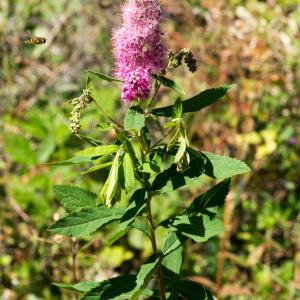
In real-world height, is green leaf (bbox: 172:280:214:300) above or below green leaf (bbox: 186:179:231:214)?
below

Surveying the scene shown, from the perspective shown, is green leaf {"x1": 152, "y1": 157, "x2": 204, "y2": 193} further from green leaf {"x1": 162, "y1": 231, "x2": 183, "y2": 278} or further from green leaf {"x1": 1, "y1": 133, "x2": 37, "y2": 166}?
green leaf {"x1": 1, "y1": 133, "x2": 37, "y2": 166}

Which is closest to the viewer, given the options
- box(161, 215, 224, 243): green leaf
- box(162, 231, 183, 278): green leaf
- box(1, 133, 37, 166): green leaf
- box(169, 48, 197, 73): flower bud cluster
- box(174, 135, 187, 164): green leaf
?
box(174, 135, 187, 164): green leaf

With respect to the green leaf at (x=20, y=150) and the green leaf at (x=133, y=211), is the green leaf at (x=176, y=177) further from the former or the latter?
the green leaf at (x=20, y=150)

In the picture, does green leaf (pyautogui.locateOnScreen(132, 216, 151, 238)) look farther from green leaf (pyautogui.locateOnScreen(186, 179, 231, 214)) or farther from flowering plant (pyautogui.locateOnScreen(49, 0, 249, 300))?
green leaf (pyautogui.locateOnScreen(186, 179, 231, 214))

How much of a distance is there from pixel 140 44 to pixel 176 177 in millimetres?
434

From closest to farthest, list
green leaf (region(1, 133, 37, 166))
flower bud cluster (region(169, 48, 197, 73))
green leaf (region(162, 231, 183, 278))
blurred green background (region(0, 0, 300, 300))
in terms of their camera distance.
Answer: flower bud cluster (region(169, 48, 197, 73)) → green leaf (region(162, 231, 183, 278)) → blurred green background (region(0, 0, 300, 300)) → green leaf (region(1, 133, 37, 166))

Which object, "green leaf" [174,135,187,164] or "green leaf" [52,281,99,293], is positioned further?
"green leaf" [52,281,99,293]

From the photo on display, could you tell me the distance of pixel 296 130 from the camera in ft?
12.9

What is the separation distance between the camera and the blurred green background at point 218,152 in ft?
10.8

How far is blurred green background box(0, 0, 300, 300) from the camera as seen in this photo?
3289mm

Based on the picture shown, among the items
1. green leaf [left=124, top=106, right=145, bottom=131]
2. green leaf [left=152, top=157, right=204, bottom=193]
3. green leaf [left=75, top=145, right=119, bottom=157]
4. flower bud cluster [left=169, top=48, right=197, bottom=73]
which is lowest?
green leaf [left=152, top=157, right=204, bottom=193]

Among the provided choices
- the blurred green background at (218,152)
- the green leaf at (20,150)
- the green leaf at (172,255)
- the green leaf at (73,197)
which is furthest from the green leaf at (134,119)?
the green leaf at (20,150)

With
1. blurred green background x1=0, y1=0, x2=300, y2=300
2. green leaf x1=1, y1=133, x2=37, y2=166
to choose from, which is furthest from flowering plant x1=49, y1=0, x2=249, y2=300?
green leaf x1=1, y1=133, x2=37, y2=166

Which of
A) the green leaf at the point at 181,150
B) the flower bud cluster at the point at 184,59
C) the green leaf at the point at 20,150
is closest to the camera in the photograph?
the green leaf at the point at 181,150
